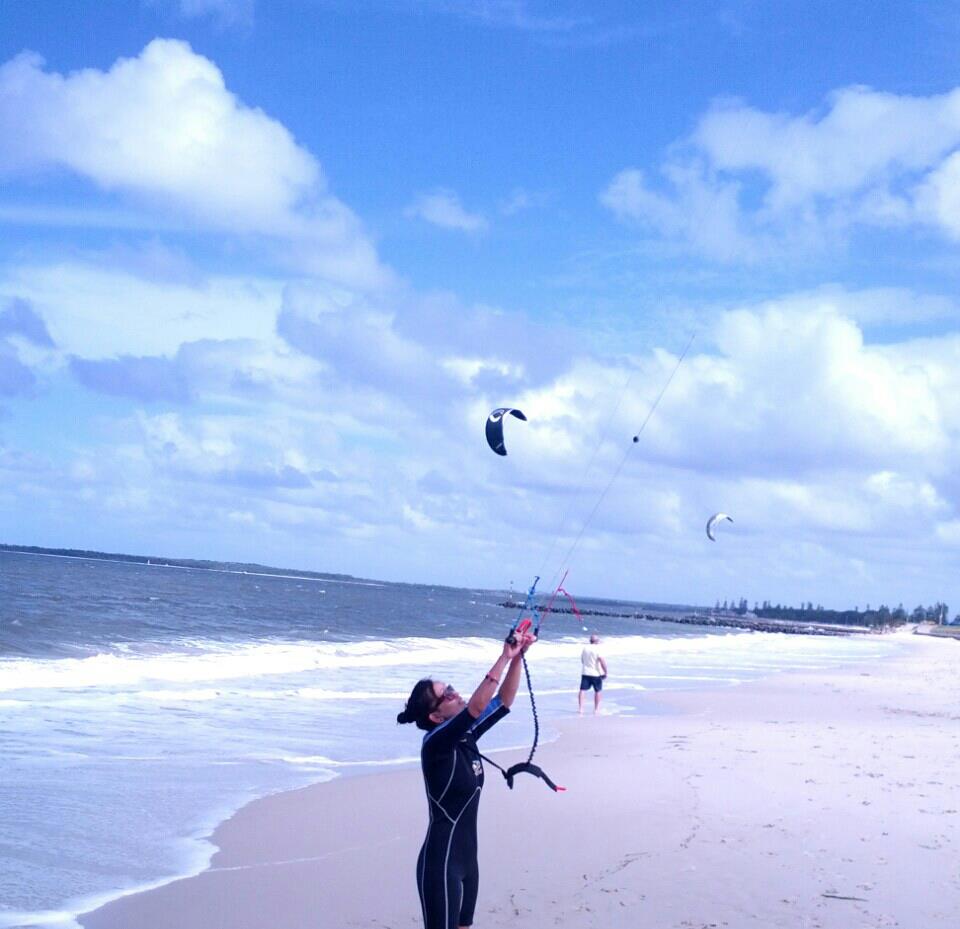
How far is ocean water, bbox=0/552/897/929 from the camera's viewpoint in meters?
7.12

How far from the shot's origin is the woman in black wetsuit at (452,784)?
14.2ft

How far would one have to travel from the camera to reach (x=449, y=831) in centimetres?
440

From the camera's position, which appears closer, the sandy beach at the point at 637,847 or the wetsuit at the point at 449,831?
the wetsuit at the point at 449,831

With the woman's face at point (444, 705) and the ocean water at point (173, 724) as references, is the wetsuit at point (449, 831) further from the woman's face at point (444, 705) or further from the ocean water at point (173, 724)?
the ocean water at point (173, 724)

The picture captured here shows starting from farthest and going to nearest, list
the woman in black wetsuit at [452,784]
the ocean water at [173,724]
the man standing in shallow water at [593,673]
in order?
1. the man standing in shallow water at [593,673]
2. the ocean water at [173,724]
3. the woman in black wetsuit at [452,784]

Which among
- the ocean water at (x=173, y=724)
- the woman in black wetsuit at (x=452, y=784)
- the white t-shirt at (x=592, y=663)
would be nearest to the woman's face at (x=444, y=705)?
the woman in black wetsuit at (x=452, y=784)

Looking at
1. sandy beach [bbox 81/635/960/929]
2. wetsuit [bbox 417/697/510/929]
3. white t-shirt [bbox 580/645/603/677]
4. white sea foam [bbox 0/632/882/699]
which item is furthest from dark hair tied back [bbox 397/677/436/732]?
white sea foam [bbox 0/632/882/699]

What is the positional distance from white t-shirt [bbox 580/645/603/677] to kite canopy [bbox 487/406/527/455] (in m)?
9.59

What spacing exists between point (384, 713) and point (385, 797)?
6334 mm

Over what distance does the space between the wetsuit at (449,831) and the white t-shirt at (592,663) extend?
40.0 feet

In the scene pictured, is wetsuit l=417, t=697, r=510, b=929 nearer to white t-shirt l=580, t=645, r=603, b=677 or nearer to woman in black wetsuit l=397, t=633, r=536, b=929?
woman in black wetsuit l=397, t=633, r=536, b=929

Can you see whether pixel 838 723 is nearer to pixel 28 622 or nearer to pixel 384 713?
pixel 384 713

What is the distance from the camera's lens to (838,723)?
1521cm

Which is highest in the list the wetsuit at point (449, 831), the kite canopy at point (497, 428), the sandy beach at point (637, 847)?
the kite canopy at point (497, 428)
